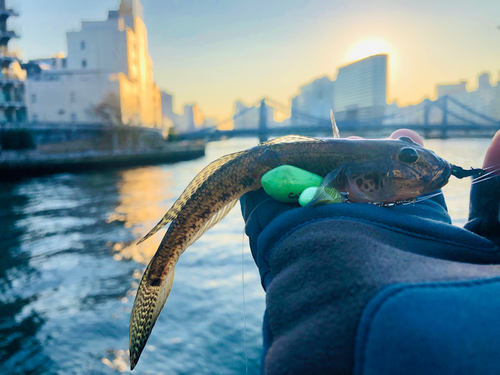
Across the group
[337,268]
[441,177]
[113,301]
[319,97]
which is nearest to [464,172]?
[441,177]

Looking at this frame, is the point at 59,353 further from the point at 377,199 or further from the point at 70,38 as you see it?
the point at 70,38

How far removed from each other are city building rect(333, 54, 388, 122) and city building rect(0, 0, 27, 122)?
3888 centimetres

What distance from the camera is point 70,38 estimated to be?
58.7 metres

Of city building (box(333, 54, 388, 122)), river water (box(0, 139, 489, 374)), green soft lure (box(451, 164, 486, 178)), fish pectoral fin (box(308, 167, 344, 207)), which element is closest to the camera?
fish pectoral fin (box(308, 167, 344, 207))

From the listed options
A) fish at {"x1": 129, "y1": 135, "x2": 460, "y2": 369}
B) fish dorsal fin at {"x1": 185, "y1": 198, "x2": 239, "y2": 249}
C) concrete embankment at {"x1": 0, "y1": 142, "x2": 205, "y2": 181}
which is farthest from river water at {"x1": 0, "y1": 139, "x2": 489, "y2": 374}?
concrete embankment at {"x1": 0, "y1": 142, "x2": 205, "y2": 181}


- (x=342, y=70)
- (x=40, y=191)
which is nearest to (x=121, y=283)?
(x=40, y=191)

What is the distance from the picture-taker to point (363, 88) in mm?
34688

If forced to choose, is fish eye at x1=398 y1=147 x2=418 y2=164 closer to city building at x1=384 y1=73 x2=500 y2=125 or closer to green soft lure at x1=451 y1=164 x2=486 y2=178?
green soft lure at x1=451 y1=164 x2=486 y2=178

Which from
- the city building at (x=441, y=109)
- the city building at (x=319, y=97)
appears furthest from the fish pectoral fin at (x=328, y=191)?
the city building at (x=319, y=97)

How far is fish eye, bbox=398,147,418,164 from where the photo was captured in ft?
4.82

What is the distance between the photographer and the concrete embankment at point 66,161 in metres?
29.3

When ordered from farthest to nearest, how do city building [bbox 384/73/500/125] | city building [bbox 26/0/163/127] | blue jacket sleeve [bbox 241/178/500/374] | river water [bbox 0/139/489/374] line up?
city building [bbox 26/0/163/127] < city building [bbox 384/73/500/125] < river water [bbox 0/139/489/374] < blue jacket sleeve [bbox 241/178/500/374]

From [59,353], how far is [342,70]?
41387 millimetres

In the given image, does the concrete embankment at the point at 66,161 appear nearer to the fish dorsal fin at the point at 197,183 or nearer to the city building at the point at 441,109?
the city building at the point at 441,109
